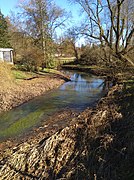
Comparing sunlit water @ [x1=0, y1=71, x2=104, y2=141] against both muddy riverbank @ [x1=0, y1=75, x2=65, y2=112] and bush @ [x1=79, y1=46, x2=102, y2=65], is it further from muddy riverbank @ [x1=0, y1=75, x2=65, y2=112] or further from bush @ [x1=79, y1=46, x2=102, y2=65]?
bush @ [x1=79, y1=46, x2=102, y2=65]

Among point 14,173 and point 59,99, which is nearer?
point 14,173

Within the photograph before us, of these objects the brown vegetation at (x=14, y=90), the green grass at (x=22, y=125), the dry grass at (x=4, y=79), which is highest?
the dry grass at (x=4, y=79)

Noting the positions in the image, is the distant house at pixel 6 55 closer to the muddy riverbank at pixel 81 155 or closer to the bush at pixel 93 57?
the bush at pixel 93 57

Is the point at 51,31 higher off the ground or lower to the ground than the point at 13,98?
higher

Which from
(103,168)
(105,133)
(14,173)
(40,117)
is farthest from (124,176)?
(40,117)

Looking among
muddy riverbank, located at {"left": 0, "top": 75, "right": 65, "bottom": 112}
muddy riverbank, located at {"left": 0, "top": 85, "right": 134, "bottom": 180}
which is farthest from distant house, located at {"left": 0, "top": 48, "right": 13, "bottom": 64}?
muddy riverbank, located at {"left": 0, "top": 85, "right": 134, "bottom": 180}

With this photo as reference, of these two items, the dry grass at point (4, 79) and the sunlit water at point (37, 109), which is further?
the dry grass at point (4, 79)

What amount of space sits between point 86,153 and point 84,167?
1.68 feet

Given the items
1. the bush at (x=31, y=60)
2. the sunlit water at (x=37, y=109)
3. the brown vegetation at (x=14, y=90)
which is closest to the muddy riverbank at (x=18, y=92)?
the brown vegetation at (x=14, y=90)

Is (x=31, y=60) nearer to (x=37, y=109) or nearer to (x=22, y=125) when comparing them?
(x=37, y=109)

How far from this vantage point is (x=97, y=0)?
16.8m

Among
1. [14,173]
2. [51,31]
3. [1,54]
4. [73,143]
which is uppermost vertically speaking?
[51,31]

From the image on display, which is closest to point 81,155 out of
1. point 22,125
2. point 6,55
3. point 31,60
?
point 22,125

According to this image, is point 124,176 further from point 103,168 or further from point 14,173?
point 14,173
